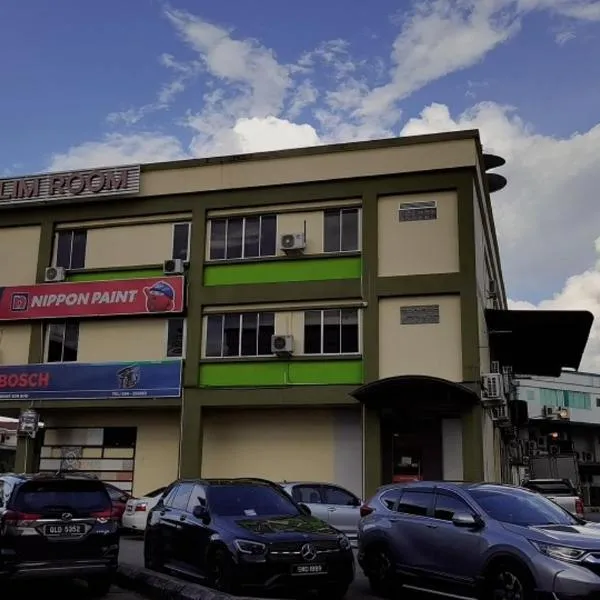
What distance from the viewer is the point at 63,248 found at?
27062 millimetres

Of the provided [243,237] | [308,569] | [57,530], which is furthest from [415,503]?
[243,237]

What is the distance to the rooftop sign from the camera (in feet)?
85.6

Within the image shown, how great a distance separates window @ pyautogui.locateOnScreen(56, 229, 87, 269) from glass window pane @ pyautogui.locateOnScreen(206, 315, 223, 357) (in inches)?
205

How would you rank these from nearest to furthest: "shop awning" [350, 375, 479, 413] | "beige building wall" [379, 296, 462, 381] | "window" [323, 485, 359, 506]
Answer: "window" [323, 485, 359, 506]
"shop awning" [350, 375, 479, 413]
"beige building wall" [379, 296, 462, 381]

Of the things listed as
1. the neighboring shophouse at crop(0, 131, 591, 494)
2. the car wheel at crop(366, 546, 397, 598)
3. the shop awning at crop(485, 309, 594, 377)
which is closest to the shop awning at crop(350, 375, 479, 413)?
the neighboring shophouse at crop(0, 131, 591, 494)

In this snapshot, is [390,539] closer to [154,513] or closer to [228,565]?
[228,565]

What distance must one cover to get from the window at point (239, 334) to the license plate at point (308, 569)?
47.8 feet

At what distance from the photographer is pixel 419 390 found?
21078 millimetres

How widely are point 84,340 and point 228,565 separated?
17818 millimetres

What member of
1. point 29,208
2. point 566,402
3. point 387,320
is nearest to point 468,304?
point 387,320

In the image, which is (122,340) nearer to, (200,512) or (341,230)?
(341,230)

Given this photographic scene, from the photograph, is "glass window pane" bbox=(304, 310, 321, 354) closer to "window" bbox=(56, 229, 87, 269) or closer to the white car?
the white car

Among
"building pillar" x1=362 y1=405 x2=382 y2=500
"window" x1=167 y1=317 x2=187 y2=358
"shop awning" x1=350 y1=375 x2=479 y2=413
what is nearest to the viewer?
"shop awning" x1=350 y1=375 x2=479 y2=413

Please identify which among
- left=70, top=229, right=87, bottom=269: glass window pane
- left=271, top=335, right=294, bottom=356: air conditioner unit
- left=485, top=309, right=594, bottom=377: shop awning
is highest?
left=70, top=229, right=87, bottom=269: glass window pane
